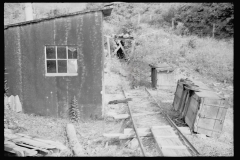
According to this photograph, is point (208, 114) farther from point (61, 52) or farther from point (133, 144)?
point (61, 52)

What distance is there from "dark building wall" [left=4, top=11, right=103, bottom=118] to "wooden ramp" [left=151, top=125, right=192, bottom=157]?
10.5 feet

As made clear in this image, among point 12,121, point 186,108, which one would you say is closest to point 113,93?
point 186,108

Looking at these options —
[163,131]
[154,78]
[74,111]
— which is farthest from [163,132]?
[154,78]

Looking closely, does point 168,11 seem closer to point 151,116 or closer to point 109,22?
point 109,22

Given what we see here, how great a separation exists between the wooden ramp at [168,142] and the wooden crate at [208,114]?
1.03 m

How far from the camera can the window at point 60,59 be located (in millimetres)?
9391

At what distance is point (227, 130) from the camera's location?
28.7ft

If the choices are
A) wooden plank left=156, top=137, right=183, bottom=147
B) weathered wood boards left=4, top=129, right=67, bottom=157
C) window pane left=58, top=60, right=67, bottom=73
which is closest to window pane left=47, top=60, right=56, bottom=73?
window pane left=58, top=60, right=67, bottom=73

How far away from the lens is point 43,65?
938 cm

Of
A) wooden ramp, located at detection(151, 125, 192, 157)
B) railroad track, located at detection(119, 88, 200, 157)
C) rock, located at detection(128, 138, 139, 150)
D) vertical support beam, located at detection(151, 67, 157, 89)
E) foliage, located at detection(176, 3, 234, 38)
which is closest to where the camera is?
wooden ramp, located at detection(151, 125, 192, 157)

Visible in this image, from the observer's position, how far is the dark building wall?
927 centimetres

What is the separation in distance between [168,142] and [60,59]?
5.77 meters

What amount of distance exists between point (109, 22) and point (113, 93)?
69.9 ft

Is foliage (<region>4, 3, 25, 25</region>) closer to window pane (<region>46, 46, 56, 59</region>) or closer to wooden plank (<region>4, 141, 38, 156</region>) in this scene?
window pane (<region>46, 46, 56, 59</region>)
